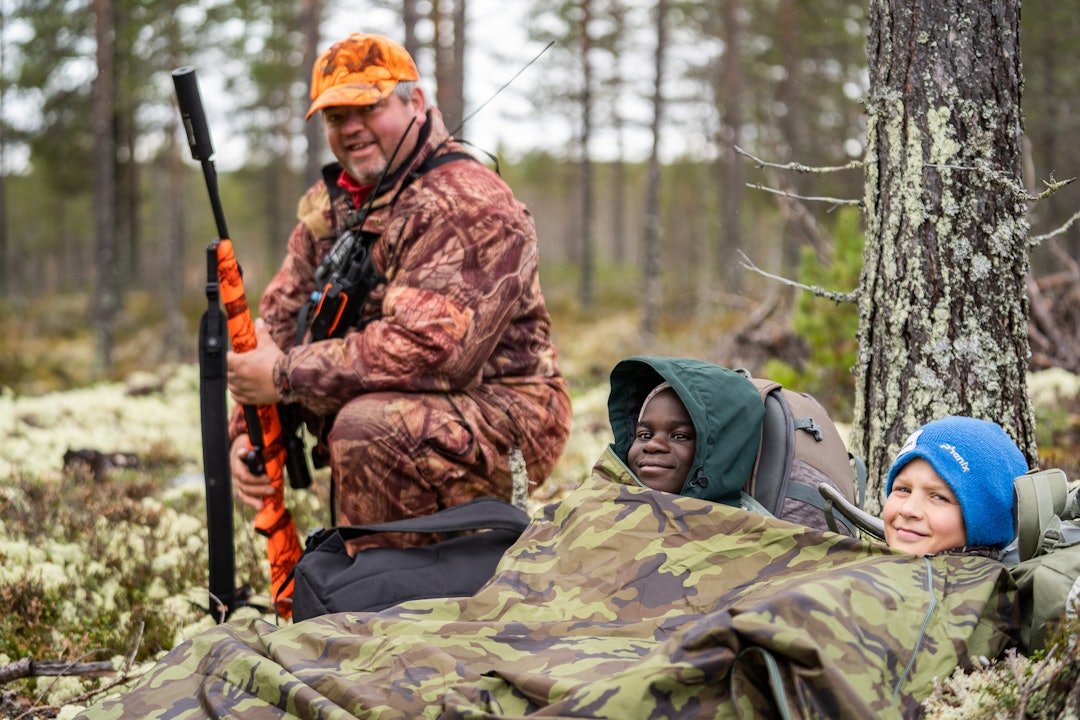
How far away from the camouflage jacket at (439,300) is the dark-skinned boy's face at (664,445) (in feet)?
3.35

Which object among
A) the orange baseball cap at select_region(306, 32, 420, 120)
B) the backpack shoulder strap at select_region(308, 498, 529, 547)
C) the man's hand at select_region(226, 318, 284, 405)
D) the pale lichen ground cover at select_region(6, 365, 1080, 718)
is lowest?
the pale lichen ground cover at select_region(6, 365, 1080, 718)

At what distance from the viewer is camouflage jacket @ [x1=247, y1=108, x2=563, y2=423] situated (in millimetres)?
3953

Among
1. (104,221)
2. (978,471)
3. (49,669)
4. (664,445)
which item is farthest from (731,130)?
(49,669)

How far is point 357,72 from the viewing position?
4176 millimetres

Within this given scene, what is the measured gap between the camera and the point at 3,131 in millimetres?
21797

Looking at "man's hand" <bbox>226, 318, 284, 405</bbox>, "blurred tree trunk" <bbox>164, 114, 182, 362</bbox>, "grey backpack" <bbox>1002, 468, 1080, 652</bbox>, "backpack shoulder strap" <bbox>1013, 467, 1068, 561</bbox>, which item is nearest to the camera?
"grey backpack" <bbox>1002, 468, 1080, 652</bbox>

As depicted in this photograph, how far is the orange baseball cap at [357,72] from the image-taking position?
4129 mm

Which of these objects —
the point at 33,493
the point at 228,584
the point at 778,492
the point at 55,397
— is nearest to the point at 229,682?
the point at 228,584

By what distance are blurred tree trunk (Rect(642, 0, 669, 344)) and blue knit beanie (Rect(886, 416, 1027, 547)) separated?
14.2 m

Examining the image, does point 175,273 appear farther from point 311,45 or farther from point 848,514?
point 848,514

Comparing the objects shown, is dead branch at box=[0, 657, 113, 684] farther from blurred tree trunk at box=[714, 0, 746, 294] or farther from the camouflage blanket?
blurred tree trunk at box=[714, 0, 746, 294]

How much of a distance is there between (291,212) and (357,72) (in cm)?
2666

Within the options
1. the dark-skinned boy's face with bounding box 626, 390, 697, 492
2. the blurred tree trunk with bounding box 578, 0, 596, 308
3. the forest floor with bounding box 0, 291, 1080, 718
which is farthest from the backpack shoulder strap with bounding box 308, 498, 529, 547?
the blurred tree trunk with bounding box 578, 0, 596, 308

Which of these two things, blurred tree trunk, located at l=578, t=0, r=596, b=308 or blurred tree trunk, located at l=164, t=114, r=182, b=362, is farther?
blurred tree trunk, located at l=578, t=0, r=596, b=308
